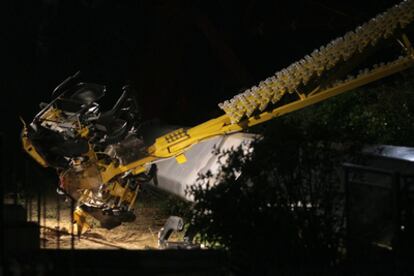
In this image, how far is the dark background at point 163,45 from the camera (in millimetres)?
22141

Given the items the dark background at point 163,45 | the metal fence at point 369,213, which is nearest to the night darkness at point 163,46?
the dark background at point 163,45

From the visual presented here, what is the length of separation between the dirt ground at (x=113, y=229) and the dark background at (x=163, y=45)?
7439 millimetres

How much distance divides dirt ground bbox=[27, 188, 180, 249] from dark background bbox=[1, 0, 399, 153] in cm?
744

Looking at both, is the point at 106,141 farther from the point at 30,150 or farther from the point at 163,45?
the point at 163,45

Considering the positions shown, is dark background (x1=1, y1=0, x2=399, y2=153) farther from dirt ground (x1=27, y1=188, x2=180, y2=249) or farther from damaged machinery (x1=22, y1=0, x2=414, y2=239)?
damaged machinery (x1=22, y1=0, x2=414, y2=239)

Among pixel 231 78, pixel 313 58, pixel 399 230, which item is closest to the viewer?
pixel 399 230

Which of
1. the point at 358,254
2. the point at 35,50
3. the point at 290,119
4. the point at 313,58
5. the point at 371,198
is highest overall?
the point at 35,50

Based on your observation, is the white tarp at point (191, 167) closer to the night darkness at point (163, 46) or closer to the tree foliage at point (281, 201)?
the tree foliage at point (281, 201)

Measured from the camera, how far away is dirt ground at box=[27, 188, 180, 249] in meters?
11.5

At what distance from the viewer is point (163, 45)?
2339 centimetres

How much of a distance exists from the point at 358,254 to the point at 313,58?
2.92 meters

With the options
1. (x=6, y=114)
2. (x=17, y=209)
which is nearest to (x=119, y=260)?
(x=17, y=209)

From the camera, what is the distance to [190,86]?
84.9ft

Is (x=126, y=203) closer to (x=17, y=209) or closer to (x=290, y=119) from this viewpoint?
(x=17, y=209)
